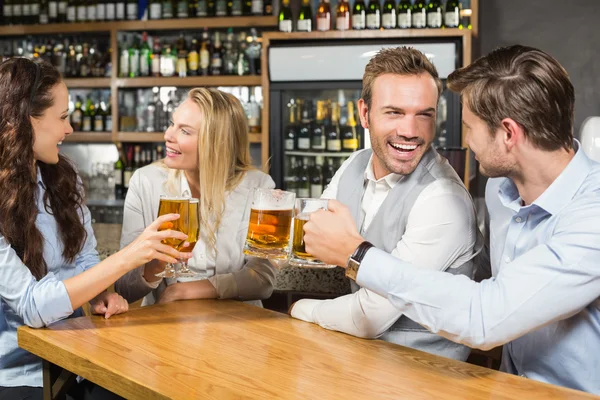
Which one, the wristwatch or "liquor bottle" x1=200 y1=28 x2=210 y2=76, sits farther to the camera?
"liquor bottle" x1=200 y1=28 x2=210 y2=76

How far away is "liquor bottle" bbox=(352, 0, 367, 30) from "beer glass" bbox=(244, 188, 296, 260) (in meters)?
3.10

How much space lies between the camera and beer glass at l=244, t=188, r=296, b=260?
1.60m

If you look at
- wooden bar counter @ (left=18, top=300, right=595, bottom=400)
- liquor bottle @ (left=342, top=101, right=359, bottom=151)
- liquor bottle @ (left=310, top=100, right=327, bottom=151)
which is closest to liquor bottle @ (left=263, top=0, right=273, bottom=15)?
liquor bottle @ (left=310, top=100, right=327, bottom=151)

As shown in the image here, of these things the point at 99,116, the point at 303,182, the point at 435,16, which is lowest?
the point at 303,182

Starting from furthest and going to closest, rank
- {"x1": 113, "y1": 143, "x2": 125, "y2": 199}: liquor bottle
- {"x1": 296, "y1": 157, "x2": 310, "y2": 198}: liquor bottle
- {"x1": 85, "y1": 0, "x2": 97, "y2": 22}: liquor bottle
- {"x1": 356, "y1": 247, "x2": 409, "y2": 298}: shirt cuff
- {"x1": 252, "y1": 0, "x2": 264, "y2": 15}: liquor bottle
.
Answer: {"x1": 113, "y1": 143, "x2": 125, "y2": 199}: liquor bottle < {"x1": 85, "y1": 0, "x2": 97, "y2": 22}: liquor bottle < {"x1": 252, "y1": 0, "x2": 264, "y2": 15}: liquor bottle < {"x1": 296, "y1": 157, "x2": 310, "y2": 198}: liquor bottle < {"x1": 356, "y1": 247, "x2": 409, "y2": 298}: shirt cuff

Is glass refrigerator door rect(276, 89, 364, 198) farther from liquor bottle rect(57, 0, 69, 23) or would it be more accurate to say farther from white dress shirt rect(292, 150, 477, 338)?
white dress shirt rect(292, 150, 477, 338)

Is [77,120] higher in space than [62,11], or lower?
lower

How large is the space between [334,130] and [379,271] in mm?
3316

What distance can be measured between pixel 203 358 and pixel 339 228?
0.40 meters

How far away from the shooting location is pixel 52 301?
5.42 ft

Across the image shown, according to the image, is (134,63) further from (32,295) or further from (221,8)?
(32,295)

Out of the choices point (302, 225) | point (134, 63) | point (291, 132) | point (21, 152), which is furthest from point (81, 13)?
point (302, 225)

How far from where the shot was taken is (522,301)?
1338 mm

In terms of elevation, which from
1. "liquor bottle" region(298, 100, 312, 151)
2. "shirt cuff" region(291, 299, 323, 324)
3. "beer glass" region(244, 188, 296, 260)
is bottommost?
"shirt cuff" region(291, 299, 323, 324)
